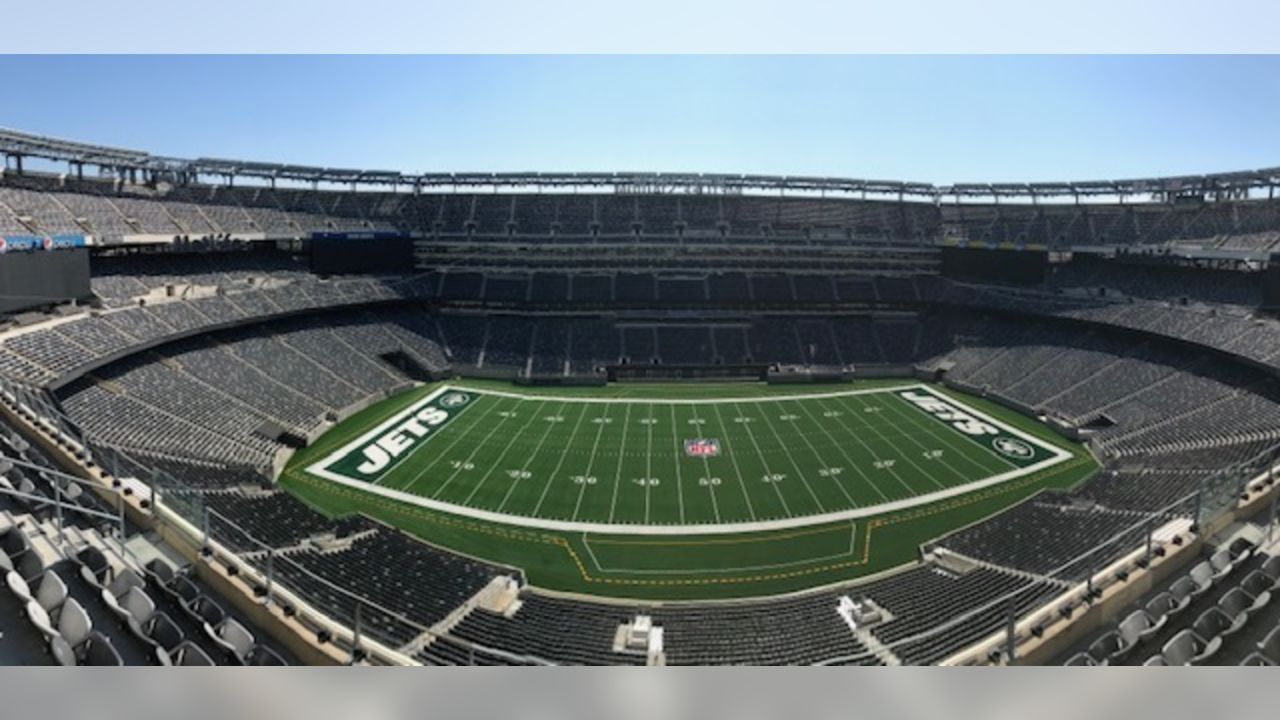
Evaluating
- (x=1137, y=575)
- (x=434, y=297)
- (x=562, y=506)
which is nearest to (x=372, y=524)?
(x=562, y=506)

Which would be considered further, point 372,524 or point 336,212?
point 336,212

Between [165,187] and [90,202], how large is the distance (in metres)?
5.66

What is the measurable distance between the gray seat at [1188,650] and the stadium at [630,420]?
0.03 metres

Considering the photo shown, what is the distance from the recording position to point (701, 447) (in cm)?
1897

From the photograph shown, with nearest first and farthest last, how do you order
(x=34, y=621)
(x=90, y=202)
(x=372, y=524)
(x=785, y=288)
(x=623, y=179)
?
1. (x=34, y=621)
2. (x=372, y=524)
3. (x=90, y=202)
4. (x=785, y=288)
5. (x=623, y=179)

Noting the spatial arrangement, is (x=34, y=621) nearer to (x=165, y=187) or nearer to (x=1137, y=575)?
(x=1137, y=575)

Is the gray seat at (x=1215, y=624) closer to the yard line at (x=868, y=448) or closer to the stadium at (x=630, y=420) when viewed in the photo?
the stadium at (x=630, y=420)

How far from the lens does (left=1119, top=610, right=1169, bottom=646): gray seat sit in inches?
221

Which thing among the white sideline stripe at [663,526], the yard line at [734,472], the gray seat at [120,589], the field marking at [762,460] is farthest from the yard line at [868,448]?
the gray seat at [120,589]

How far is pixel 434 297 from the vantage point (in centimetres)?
2984

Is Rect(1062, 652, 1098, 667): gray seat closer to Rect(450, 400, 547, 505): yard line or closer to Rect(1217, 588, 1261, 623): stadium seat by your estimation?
Rect(1217, 588, 1261, 623): stadium seat

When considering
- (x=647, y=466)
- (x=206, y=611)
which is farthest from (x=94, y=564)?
Result: (x=647, y=466)

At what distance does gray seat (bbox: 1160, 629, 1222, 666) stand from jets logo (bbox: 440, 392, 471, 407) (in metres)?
19.7

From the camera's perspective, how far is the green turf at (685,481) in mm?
13047
